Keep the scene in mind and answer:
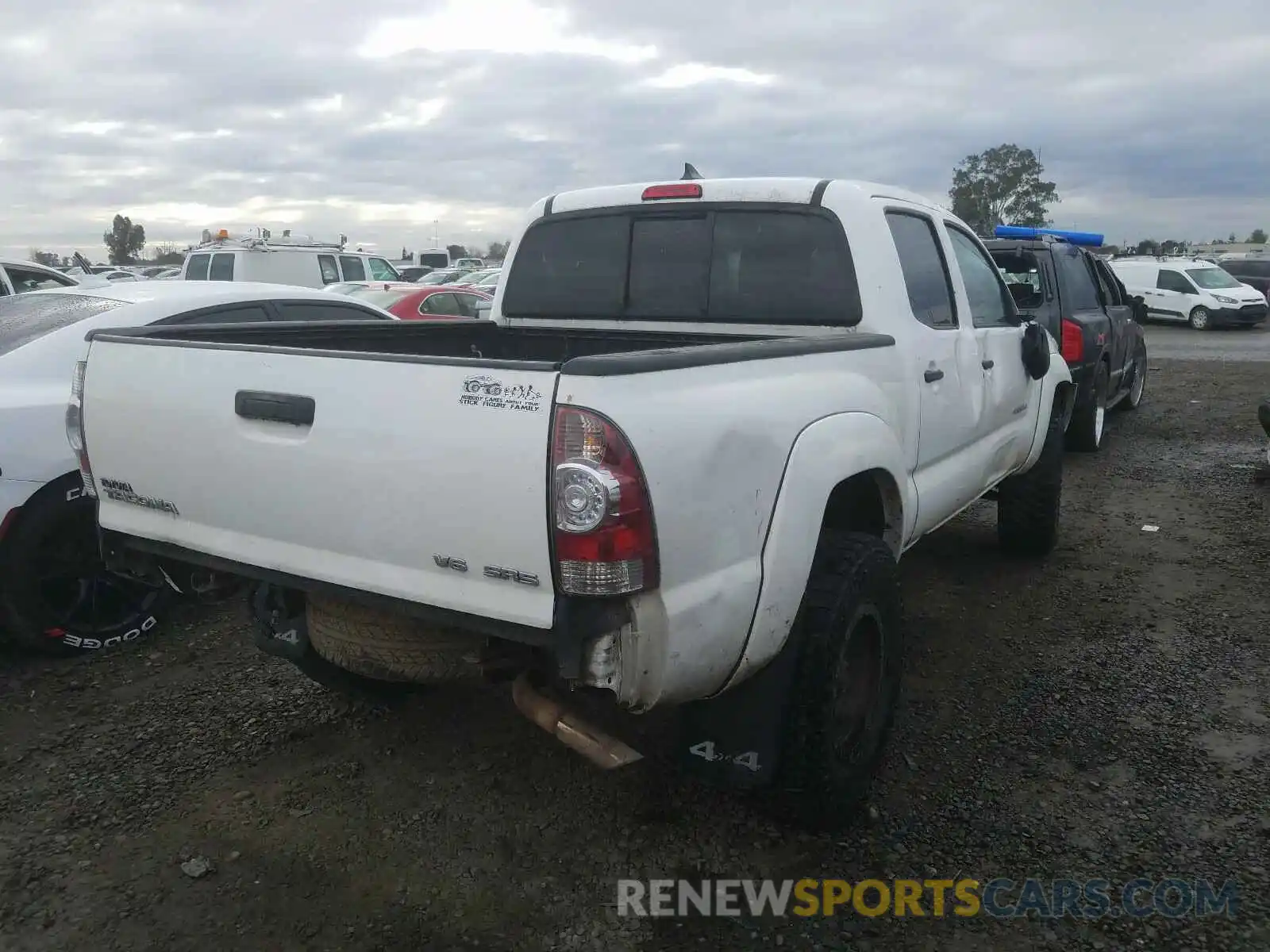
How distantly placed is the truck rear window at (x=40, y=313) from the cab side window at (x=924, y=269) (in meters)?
3.75

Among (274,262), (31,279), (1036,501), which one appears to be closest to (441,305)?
(274,262)

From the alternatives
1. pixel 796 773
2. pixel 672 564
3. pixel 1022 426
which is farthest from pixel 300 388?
pixel 1022 426

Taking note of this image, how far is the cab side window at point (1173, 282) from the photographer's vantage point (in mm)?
25656

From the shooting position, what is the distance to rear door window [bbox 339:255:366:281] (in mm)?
18312

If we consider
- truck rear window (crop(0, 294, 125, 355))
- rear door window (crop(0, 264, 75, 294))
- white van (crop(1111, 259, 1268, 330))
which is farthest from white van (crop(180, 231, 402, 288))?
white van (crop(1111, 259, 1268, 330))

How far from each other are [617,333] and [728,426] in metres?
1.74

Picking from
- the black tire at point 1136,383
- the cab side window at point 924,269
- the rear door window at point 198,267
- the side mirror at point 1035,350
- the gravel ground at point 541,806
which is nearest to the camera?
the gravel ground at point 541,806

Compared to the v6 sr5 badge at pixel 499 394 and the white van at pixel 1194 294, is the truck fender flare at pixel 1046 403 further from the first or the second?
the white van at pixel 1194 294

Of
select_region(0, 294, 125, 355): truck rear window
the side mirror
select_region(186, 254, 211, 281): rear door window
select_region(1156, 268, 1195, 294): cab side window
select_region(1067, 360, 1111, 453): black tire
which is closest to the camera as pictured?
select_region(0, 294, 125, 355): truck rear window

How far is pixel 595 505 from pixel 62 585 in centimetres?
326

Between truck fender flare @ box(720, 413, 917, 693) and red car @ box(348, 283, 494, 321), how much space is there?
978cm

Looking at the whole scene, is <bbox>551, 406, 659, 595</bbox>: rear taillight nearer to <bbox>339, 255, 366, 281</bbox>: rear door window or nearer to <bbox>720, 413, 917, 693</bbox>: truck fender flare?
<bbox>720, 413, 917, 693</bbox>: truck fender flare

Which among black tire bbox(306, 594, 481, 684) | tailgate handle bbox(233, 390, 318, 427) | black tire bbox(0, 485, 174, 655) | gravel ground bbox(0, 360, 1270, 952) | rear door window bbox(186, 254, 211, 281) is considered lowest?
gravel ground bbox(0, 360, 1270, 952)

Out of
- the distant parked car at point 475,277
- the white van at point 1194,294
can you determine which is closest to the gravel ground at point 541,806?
the distant parked car at point 475,277
